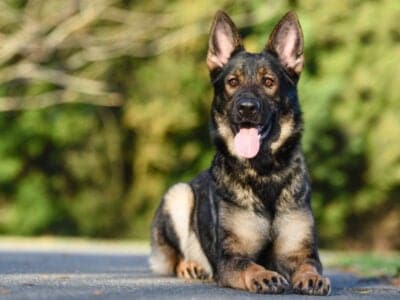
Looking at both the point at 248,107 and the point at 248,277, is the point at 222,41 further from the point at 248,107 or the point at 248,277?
the point at 248,277

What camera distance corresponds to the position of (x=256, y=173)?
8.85 meters

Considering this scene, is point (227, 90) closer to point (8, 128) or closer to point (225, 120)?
point (225, 120)

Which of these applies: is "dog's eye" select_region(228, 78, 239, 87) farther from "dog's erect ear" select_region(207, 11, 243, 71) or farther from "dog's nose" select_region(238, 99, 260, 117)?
"dog's erect ear" select_region(207, 11, 243, 71)

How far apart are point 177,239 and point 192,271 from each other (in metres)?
0.52

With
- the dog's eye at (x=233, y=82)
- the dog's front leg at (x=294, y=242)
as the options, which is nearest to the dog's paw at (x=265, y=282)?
the dog's front leg at (x=294, y=242)

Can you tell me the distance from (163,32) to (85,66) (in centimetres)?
202

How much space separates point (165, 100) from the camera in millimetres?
24688

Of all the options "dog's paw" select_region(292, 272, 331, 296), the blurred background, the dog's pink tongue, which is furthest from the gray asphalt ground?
the blurred background

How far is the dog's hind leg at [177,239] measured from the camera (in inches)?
378

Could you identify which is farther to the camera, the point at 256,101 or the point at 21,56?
the point at 21,56

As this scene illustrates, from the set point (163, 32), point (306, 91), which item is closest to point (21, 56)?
point (163, 32)

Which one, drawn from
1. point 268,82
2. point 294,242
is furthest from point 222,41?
point 294,242

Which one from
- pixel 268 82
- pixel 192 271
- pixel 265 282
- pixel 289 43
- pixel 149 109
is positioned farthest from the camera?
pixel 149 109

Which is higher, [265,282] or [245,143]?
[245,143]
